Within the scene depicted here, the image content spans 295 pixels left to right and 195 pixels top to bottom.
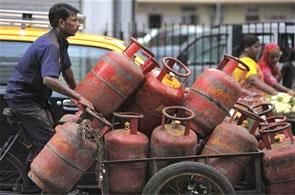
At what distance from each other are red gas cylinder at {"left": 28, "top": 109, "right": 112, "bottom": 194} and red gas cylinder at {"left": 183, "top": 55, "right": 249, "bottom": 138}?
720mm

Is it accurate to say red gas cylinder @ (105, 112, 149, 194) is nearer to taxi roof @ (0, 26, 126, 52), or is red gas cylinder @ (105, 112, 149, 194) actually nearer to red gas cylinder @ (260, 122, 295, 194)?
red gas cylinder @ (260, 122, 295, 194)

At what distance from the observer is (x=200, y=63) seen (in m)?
12.2

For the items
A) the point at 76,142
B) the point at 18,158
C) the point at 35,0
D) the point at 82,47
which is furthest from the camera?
the point at 35,0

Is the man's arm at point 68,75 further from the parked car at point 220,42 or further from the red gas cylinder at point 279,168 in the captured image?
the parked car at point 220,42

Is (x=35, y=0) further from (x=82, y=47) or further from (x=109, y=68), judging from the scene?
(x=109, y=68)

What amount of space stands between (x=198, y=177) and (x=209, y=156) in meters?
0.19

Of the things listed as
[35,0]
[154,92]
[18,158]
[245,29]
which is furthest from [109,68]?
[245,29]

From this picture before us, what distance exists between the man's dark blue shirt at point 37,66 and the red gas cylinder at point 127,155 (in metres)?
0.69

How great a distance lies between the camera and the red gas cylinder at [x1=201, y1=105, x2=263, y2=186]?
4465 millimetres

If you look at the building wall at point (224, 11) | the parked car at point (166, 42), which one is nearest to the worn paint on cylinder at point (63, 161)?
the parked car at point (166, 42)

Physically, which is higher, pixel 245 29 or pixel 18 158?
pixel 245 29

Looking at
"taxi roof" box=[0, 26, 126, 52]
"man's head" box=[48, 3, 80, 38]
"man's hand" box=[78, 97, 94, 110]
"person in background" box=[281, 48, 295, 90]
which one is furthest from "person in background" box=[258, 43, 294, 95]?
"man's hand" box=[78, 97, 94, 110]

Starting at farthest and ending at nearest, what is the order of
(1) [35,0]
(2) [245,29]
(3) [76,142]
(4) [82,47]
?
(2) [245,29]
(1) [35,0]
(4) [82,47]
(3) [76,142]

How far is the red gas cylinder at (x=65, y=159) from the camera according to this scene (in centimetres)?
427
